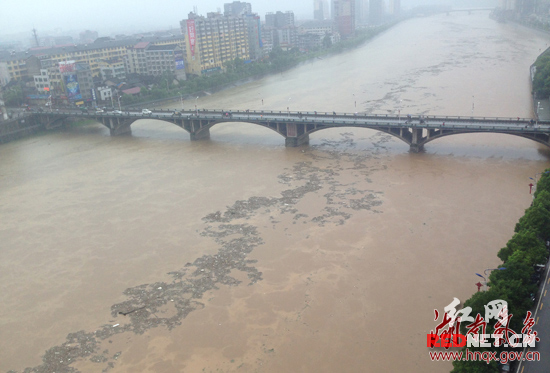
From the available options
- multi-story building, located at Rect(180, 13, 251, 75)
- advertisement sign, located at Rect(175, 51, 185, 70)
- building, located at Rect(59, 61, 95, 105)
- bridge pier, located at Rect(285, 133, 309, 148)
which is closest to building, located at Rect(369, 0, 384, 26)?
multi-story building, located at Rect(180, 13, 251, 75)

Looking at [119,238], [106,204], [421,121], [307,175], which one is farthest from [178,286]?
[421,121]

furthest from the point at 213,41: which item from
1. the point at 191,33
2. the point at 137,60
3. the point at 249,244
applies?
the point at 249,244

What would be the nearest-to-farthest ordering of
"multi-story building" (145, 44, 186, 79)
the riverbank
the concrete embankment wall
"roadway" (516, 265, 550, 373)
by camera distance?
"roadway" (516, 265, 550, 373), the concrete embankment wall, the riverbank, "multi-story building" (145, 44, 186, 79)

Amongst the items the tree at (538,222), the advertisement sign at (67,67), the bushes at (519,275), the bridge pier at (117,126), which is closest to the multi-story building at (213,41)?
the advertisement sign at (67,67)

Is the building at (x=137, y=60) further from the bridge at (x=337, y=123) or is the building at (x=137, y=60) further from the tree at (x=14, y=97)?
the bridge at (x=337, y=123)

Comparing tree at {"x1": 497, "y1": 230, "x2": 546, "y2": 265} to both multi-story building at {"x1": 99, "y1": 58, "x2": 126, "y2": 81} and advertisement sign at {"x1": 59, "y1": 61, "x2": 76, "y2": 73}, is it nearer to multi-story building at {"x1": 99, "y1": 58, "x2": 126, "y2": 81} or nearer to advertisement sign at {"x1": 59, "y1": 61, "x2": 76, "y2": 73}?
advertisement sign at {"x1": 59, "y1": 61, "x2": 76, "y2": 73}

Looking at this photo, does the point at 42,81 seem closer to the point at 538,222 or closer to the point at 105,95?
the point at 105,95
